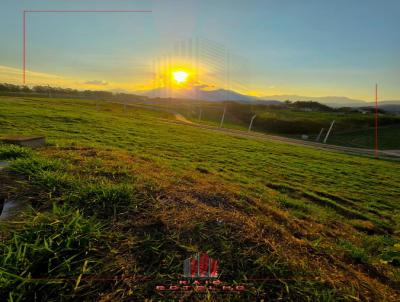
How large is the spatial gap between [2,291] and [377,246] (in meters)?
4.94

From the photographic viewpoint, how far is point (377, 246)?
3961 mm

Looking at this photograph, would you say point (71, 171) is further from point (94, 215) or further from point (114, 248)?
point (114, 248)

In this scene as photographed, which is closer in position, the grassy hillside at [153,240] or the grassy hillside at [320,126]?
the grassy hillside at [153,240]

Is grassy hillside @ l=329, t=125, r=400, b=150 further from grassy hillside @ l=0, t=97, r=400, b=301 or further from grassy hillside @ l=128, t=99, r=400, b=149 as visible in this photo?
grassy hillside @ l=0, t=97, r=400, b=301

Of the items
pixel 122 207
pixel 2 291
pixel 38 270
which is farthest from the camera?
pixel 122 207

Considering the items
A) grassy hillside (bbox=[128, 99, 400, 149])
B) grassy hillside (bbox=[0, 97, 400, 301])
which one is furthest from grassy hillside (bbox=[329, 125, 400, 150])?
grassy hillside (bbox=[0, 97, 400, 301])

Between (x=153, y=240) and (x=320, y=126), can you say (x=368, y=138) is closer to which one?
(x=320, y=126)

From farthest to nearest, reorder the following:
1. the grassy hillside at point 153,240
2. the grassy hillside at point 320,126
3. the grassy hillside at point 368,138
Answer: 1. the grassy hillside at point 320,126
2. the grassy hillside at point 368,138
3. the grassy hillside at point 153,240

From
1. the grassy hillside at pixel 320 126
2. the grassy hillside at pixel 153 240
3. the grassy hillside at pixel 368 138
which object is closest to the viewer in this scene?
the grassy hillside at pixel 153 240

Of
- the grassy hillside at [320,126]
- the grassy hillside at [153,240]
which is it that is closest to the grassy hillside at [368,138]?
the grassy hillside at [320,126]

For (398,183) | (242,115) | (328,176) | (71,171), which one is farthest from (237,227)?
(242,115)

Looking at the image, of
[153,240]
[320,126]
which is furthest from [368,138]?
[153,240]

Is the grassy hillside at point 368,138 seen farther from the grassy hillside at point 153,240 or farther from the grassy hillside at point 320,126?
the grassy hillside at point 153,240

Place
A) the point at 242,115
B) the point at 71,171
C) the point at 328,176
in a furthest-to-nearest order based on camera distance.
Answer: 1. the point at 242,115
2. the point at 328,176
3. the point at 71,171
